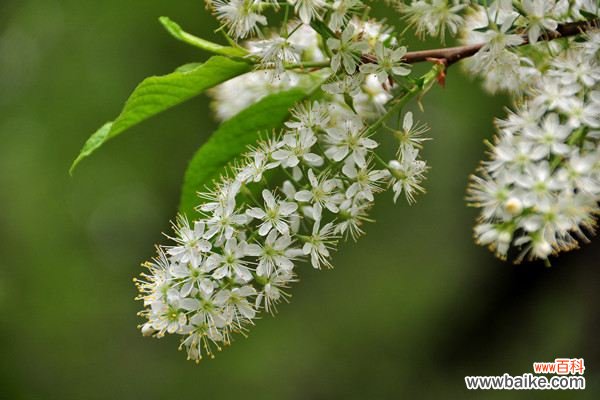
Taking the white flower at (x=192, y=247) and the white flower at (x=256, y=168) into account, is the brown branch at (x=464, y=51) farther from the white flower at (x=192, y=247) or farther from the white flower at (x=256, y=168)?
the white flower at (x=192, y=247)

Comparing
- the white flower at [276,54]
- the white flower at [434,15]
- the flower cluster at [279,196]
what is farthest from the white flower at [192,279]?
the white flower at [434,15]

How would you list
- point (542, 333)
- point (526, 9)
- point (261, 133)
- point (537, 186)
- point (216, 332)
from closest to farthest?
point (537, 186)
point (526, 9)
point (216, 332)
point (261, 133)
point (542, 333)

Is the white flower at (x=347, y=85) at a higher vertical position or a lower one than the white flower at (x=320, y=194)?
higher

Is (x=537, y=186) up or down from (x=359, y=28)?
down

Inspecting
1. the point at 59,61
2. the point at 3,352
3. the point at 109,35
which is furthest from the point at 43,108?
the point at 3,352

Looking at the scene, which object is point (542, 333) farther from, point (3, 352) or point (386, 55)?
point (3, 352)

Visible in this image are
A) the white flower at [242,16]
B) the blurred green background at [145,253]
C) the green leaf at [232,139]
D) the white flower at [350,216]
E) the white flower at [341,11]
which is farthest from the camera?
the blurred green background at [145,253]

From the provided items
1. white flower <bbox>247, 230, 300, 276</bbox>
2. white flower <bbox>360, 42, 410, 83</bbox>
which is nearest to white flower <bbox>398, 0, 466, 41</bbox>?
white flower <bbox>360, 42, 410, 83</bbox>

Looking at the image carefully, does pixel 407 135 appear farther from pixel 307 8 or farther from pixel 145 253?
pixel 145 253
